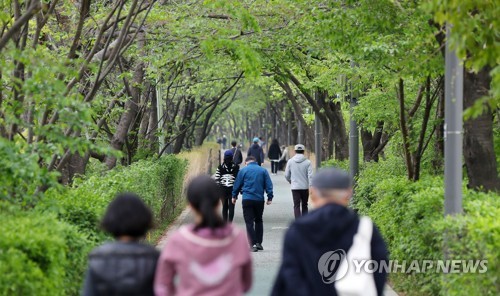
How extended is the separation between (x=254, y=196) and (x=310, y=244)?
33.3 feet

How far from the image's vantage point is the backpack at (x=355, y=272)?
5.98 meters

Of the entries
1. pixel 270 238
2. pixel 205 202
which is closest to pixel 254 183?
pixel 270 238

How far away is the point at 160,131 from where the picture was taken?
2330cm

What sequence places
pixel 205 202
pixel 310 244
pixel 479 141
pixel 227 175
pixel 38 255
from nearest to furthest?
pixel 205 202 → pixel 310 244 → pixel 38 255 → pixel 479 141 → pixel 227 175

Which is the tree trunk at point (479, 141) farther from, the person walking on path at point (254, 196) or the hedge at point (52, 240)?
the person walking on path at point (254, 196)

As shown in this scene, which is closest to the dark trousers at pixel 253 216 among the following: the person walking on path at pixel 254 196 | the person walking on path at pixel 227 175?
the person walking on path at pixel 254 196

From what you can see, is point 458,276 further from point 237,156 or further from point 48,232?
point 237,156

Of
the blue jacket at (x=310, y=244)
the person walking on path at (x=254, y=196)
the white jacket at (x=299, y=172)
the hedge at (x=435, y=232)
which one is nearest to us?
the blue jacket at (x=310, y=244)

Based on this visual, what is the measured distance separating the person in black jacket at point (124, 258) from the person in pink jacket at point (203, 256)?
9 cm

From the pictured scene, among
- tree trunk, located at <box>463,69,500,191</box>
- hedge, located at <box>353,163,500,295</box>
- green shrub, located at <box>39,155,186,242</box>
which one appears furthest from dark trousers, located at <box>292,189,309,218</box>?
tree trunk, located at <box>463,69,500,191</box>

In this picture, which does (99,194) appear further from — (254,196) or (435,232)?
(254,196)

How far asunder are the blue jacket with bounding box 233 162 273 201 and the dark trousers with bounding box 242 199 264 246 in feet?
0.29

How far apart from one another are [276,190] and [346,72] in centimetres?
1841

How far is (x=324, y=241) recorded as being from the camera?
5.94 meters
